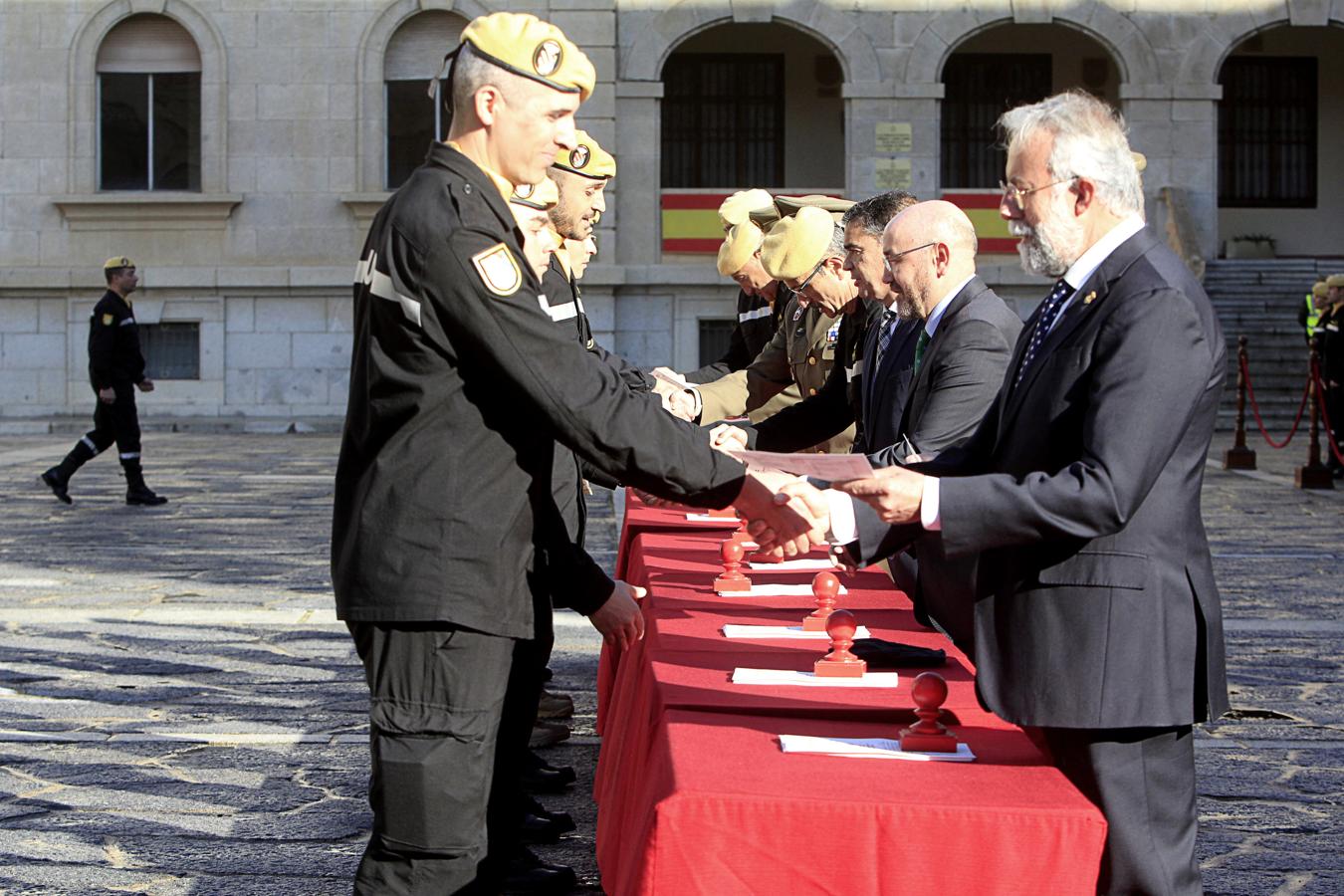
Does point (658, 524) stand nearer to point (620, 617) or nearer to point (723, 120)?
point (620, 617)

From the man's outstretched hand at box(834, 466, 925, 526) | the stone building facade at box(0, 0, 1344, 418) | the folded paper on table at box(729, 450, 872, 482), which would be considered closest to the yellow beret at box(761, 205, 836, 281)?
the folded paper on table at box(729, 450, 872, 482)

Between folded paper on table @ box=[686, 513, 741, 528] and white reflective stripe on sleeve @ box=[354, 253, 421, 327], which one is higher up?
white reflective stripe on sleeve @ box=[354, 253, 421, 327]

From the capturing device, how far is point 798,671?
411 centimetres

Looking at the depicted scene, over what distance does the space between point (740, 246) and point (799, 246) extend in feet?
6.49

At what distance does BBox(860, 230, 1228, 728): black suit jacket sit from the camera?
10.9ft

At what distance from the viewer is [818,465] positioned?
395cm

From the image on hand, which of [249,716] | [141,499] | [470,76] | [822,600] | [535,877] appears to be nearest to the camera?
[470,76]

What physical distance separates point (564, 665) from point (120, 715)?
1924mm

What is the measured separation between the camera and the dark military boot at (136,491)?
48.5ft

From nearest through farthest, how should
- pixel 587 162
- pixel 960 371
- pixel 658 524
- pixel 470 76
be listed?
pixel 470 76 < pixel 960 371 < pixel 587 162 < pixel 658 524

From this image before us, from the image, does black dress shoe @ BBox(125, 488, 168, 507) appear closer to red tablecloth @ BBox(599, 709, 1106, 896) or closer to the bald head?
the bald head

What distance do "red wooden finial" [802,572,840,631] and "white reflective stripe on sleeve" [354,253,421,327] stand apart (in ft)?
5.27

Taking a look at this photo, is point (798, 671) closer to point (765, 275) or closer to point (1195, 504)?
point (1195, 504)

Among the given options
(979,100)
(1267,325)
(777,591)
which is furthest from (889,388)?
(979,100)
